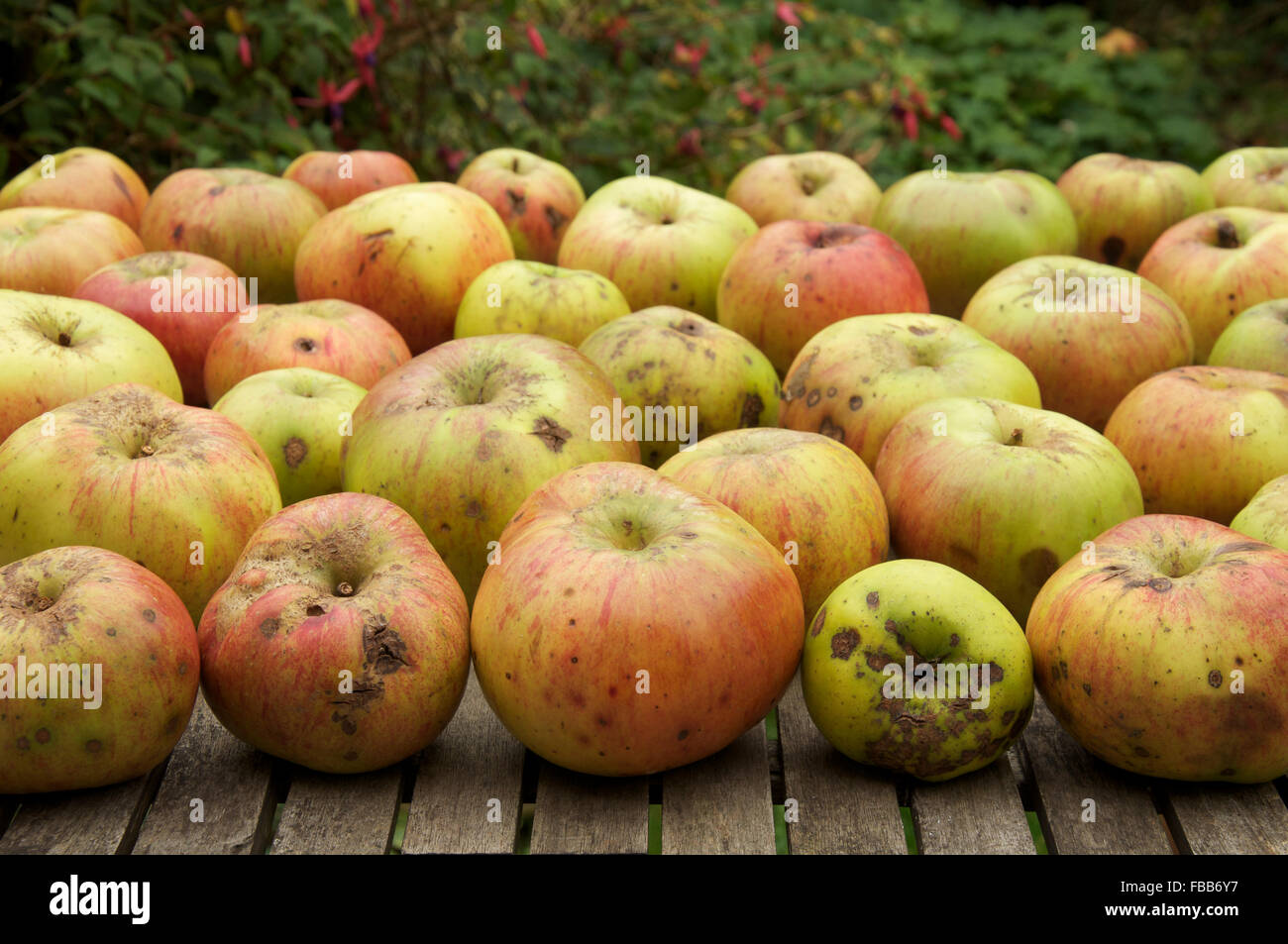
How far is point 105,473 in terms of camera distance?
1781mm

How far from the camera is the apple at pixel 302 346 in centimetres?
234

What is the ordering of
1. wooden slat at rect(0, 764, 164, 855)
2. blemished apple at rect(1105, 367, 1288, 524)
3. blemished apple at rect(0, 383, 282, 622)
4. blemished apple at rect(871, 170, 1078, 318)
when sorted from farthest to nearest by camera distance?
blemished apple at rect(871, 170, 1078, 318) → blemished apple at rect(1105, 367, 1288, 524) → blemished apple at rect(0, 383, 282, 622) → wooden slat at rect(0, 764, 164, 855)

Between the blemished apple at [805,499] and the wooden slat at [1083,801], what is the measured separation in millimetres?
361

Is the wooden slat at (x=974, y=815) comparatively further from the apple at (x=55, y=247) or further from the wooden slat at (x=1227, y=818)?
the apple at (x=55, y=247)

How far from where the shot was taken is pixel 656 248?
2770 millimetres

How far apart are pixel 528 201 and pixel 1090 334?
4.67ft

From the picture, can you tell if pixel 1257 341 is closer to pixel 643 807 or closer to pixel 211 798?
pixel 643 807

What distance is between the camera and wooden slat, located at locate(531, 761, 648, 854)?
4.81 ft

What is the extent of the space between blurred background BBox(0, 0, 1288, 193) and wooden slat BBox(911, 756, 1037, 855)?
2885mm

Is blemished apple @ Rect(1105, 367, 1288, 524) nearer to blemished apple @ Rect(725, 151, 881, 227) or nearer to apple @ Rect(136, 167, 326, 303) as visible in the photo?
blemished apple @ Rect(725, 151, 881, 227)

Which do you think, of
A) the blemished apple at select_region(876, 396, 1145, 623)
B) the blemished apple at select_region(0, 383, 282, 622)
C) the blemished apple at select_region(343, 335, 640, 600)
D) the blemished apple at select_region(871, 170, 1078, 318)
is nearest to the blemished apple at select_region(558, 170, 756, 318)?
the blemished apple at select_region(871, 170, 1078, 318)

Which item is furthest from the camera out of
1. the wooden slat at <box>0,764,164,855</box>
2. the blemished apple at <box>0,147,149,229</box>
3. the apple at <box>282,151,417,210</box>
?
the apple at <box>282,151,417,210</box>
